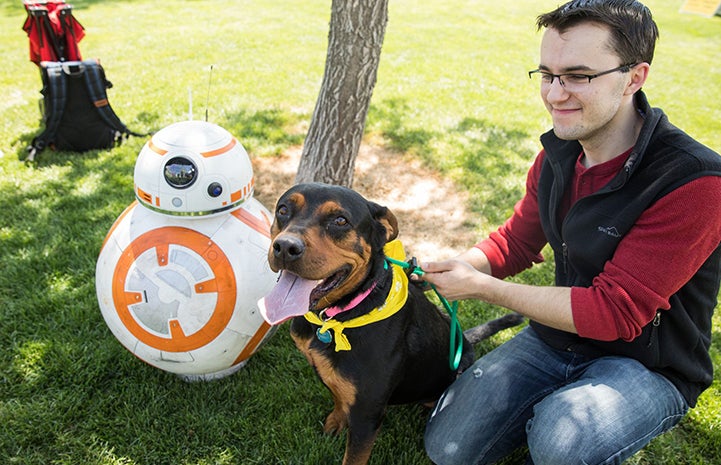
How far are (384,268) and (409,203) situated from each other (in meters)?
2.74

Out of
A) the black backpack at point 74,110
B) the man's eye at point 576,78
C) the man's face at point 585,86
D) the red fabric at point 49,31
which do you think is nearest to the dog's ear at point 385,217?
the man's face at point 585,86

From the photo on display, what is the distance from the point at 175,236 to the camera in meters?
2.76

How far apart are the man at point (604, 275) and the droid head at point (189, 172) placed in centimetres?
115

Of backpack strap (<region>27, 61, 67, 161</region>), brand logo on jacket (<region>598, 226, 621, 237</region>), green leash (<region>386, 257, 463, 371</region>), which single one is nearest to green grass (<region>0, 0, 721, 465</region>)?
backpack strap (<region>27, 61, 67, 161</region>)

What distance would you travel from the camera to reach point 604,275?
2342mm

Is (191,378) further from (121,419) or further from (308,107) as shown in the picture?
(308,107)

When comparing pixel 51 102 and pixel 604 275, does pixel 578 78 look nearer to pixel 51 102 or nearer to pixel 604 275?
pixel 604 275

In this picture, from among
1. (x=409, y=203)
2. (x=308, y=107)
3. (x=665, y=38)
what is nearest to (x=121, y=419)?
(x=409, y=203)

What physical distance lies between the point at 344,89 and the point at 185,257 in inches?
92.3

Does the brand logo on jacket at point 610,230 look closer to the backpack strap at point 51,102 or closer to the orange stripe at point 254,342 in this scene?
the orange stripe at point 254,342

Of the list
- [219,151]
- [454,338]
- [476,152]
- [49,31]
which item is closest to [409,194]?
[476,152]

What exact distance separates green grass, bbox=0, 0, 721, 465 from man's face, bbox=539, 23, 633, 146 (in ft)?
6.15

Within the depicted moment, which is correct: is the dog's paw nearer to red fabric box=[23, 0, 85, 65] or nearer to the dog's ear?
the dog's ear

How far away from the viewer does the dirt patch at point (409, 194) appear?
4.82 meters
